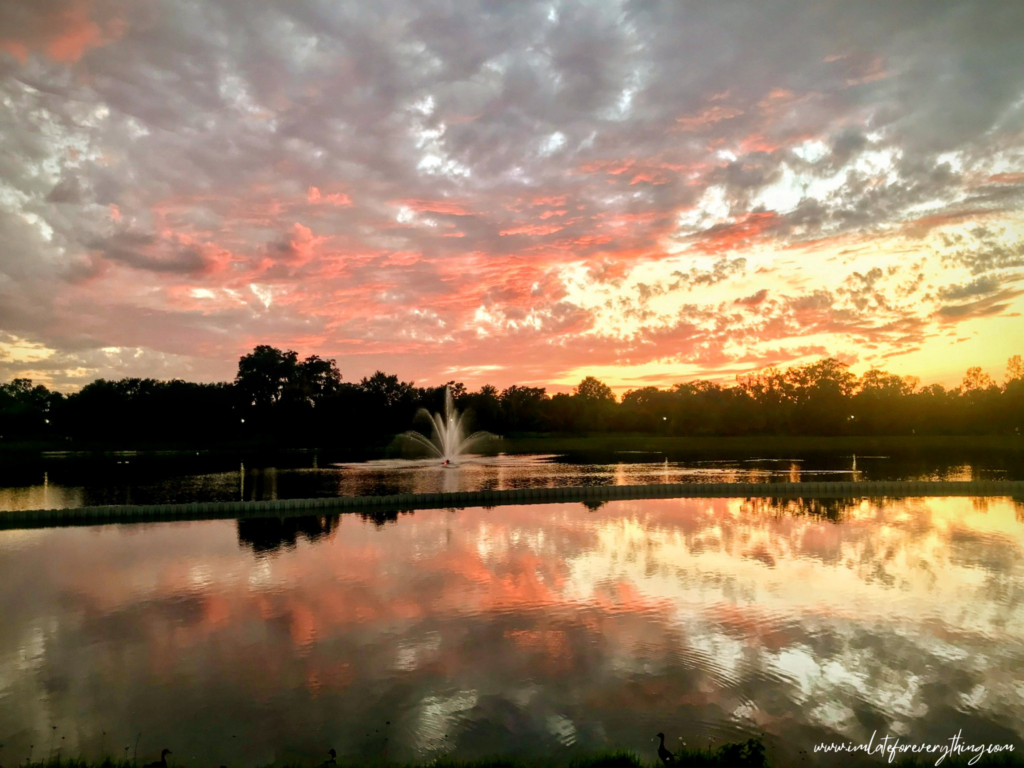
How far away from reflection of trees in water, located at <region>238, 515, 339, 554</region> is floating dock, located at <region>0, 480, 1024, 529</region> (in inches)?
39.4

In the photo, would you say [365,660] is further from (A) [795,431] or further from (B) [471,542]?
(A) [795,431]

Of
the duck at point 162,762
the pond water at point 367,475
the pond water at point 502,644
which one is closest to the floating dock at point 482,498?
the pond water at point 502,644

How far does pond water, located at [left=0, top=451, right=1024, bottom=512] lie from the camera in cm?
2869

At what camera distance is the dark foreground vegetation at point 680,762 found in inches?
227

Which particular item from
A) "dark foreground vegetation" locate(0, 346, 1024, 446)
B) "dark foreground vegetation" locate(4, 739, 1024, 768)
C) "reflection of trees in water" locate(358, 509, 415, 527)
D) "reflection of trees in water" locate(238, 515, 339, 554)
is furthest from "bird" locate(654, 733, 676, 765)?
"dark foreground vegetation" locate(0, 346, 1024, 446)

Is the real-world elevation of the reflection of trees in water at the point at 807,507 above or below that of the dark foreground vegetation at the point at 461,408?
below

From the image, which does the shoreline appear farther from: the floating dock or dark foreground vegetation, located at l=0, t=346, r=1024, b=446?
the floating dock

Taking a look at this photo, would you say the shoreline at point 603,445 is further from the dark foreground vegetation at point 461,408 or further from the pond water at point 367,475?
the pond water at point 367,475

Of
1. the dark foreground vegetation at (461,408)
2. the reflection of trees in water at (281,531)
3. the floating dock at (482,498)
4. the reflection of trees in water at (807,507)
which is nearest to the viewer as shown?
the reflection of trees in water at (281,531)

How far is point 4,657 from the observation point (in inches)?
369

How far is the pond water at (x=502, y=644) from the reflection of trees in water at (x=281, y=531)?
306 millimetres

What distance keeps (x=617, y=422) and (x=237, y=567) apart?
90033 millimetres

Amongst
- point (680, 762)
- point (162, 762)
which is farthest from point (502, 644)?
point (162, 762)

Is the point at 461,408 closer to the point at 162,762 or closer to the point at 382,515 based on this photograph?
the point at 382,515
